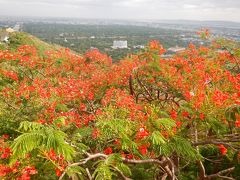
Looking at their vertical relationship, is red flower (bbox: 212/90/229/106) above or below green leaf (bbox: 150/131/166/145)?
above

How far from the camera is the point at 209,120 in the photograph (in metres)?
7.25

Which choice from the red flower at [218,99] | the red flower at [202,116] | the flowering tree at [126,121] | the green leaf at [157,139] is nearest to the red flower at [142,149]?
the flowering tree at [126,121]

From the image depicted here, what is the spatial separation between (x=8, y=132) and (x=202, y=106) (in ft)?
22.7

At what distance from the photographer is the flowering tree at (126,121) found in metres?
5.96

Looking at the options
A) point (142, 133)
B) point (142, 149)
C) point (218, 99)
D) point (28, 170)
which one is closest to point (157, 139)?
point (142, 133)

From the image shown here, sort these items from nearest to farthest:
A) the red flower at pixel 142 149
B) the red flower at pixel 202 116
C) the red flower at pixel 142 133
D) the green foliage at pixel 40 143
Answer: the green foliage at pixel 40 143 → the red flower at pixel 142 133 → the red flower at pixel 142 149 → the red flower at pixel 202 116

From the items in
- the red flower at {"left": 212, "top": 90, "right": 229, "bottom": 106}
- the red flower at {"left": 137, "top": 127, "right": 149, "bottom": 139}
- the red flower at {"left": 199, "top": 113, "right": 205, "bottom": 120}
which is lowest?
the red flower at {"left": 137, "top": 127, "right": 149, "bottom": 139}

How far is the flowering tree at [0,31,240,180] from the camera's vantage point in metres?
5.96

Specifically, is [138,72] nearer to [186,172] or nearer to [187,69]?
[187,69]

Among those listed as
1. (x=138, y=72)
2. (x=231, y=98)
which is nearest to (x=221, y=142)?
(x=231, y=98)

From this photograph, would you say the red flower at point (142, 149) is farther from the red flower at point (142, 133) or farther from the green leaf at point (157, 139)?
the green leaf at point (157, 139)

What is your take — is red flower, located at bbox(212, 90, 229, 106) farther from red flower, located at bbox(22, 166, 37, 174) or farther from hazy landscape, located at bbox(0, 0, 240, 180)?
red flower, located at bbox(22, 166, 37, 174)

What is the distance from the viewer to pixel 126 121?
6.79m

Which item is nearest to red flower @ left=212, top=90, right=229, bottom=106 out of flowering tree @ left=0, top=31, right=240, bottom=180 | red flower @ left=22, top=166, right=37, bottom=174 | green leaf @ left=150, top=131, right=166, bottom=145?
flowering tree @ left=0, top=31, right=240, bottom=180
